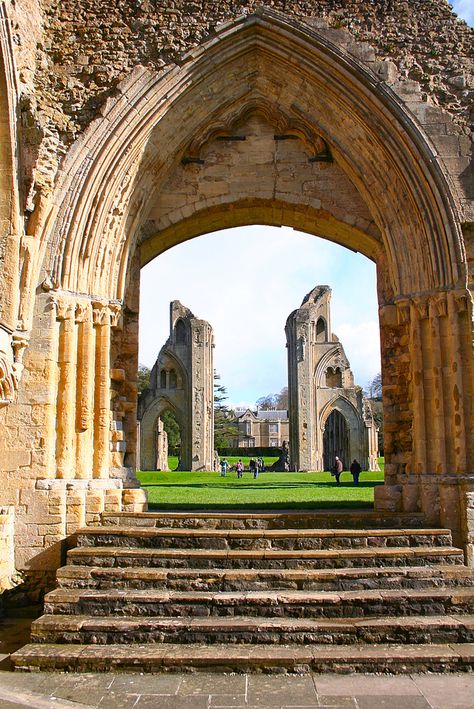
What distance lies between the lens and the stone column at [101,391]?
8023 millimetres

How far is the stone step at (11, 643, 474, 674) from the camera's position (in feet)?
17.1

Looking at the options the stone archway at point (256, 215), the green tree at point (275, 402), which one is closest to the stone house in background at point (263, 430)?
the green tree at point (275, 402)

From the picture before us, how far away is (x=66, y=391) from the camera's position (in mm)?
7734

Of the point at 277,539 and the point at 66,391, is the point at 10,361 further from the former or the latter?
the point at 277,539

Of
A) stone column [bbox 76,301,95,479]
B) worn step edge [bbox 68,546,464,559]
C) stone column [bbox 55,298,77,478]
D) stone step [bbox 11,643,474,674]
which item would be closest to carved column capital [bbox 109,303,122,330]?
stone column [bbox 76,301,95,479]

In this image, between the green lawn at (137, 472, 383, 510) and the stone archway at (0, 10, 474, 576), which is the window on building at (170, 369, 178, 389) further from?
the stone archway at (0, 10, 474, 576)

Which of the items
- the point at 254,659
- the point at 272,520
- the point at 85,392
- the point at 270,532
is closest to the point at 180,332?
the point at 85,392

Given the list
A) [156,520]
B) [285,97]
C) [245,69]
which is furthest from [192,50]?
[156,520]

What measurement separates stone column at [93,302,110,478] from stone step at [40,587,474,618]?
2.12 meters

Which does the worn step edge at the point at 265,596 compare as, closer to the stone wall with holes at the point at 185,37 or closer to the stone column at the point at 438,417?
the stone column at the point at 438,417

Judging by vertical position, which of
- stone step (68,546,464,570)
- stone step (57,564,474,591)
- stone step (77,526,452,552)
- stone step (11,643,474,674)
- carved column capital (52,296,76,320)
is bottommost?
stone step (11,643,474,674)

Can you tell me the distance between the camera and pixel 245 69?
901 centimetres

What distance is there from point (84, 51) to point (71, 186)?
1787 millimetres

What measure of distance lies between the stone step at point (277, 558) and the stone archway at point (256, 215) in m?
0.88
